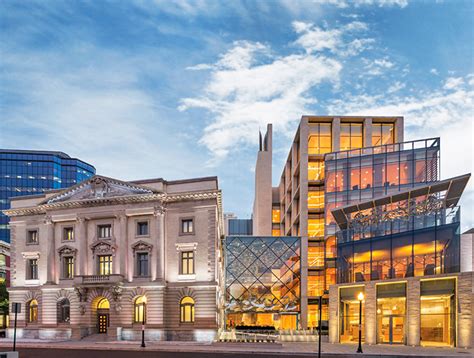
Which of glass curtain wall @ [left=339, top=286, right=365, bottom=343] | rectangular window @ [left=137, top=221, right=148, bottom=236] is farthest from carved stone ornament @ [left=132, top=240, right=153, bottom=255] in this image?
glass curtain wall @ [left=339, top=286, right=365, bottom=343]

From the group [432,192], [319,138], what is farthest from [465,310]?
[319,138]

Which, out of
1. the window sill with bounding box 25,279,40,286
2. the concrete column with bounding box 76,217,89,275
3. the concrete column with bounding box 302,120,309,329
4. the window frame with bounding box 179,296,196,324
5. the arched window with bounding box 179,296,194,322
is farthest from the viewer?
the concrete column with bounding box 302,120,309,329

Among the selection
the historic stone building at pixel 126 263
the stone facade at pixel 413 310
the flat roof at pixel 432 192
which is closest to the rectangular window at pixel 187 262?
the historic stone building at pixel 126 263

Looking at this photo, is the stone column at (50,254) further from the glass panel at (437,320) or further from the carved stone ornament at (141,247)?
the glass panel at (437,320)

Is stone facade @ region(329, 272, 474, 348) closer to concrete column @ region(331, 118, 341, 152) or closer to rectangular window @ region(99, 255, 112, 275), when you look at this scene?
rectangular window @ region(99, 255, 112, 275)

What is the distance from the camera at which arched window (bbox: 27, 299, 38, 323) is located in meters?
50.6

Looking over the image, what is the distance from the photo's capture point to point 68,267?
164 ft

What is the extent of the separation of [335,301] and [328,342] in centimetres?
378

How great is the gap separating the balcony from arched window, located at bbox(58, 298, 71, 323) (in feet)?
12.7

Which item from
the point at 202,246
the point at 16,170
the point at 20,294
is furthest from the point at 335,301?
the point at 16,170

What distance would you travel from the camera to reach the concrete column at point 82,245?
48.1 m

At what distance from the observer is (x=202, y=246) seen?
4575 cm

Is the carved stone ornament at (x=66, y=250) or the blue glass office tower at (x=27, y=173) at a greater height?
the blue glass office tower at (x=27, y=173)

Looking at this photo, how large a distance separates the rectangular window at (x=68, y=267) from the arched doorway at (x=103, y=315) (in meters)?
4.83
